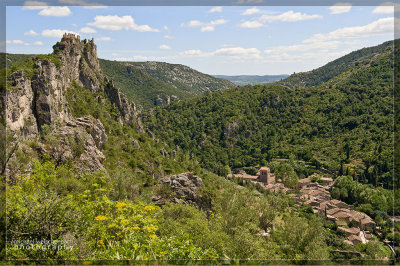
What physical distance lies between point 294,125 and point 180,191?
377ft

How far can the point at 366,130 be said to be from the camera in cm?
10344

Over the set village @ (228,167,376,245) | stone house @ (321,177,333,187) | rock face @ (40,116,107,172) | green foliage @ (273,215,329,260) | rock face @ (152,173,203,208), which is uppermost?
rock face @ (40,116,107,172)

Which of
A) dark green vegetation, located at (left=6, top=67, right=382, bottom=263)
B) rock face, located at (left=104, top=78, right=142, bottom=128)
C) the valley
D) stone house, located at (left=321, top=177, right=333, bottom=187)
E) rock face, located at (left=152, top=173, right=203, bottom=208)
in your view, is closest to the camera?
dark green vegetation, located at (left=6, top=67, right=382, bottom=263)

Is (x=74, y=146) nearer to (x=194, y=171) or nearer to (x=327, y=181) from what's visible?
(x=194, y=171)

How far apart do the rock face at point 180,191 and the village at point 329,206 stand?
3153 cm

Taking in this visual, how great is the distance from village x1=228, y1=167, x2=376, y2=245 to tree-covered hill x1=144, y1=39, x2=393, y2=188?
1532 cm

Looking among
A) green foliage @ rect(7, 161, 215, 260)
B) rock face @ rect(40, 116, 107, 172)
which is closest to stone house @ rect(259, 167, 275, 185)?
rock face @ rect(40, 116, 107, 172)

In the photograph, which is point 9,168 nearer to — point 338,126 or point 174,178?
point 174,178

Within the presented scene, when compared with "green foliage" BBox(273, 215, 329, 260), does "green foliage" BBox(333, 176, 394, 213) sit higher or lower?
lower

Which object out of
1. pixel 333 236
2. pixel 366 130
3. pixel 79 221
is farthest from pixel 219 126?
pixel 79 221

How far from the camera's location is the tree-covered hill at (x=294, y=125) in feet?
314

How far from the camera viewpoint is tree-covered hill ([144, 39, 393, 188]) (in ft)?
314

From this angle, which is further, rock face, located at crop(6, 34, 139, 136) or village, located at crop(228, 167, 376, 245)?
village, located at crop(228, 167, 376, 245)

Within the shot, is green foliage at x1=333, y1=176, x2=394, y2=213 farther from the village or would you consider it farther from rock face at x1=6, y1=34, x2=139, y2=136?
rock face at x1=6, y1=34, x2=139, y2=136
